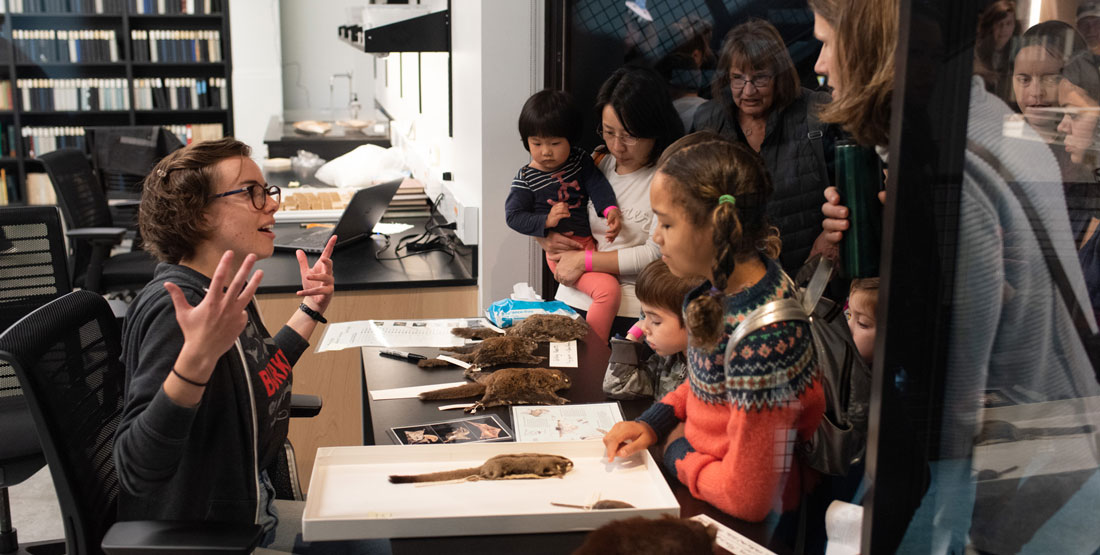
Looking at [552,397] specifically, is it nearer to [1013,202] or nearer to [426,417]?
[426,417]

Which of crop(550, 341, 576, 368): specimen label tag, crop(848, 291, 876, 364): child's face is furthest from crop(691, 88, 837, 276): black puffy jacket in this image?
crop(550, 341, 576, 368): specimen label tag

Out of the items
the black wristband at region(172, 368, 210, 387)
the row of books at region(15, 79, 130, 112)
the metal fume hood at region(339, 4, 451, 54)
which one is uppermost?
the metal fume hood at region(339, 4, 451, 54)

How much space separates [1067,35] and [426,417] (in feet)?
4.27

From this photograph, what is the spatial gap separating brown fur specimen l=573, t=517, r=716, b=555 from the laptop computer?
2.53m

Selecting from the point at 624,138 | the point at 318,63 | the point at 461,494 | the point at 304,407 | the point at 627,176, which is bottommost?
the point at 304,407

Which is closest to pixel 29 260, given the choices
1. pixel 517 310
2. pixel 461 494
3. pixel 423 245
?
pixel 423 245

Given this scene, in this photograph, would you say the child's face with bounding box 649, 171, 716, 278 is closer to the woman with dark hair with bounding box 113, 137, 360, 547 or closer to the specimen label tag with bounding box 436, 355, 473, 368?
the woman with dark hair with bounding box 113, 137, 360, 547

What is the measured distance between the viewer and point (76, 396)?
63.5 inches

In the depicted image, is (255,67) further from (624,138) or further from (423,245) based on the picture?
(624,138)

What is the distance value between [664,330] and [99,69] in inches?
291

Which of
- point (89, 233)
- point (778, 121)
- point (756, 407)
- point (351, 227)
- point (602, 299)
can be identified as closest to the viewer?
point (756, 407)

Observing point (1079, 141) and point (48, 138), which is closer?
point (1079, 141)

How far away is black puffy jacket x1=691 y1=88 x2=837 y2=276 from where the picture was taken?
1.57 metres

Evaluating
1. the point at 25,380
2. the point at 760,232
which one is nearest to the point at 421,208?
the point at 25,380
